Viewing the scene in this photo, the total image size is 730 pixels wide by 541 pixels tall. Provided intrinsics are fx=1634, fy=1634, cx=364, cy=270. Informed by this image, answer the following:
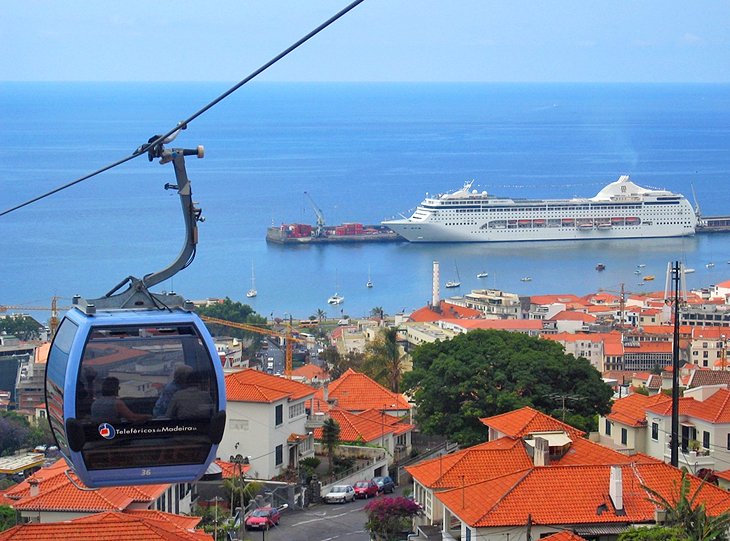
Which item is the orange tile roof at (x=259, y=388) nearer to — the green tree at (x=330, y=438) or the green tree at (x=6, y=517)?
the green tree at (x=330, y=438)

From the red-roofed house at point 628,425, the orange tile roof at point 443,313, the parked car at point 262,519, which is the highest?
the red-roofed house at point 628,425

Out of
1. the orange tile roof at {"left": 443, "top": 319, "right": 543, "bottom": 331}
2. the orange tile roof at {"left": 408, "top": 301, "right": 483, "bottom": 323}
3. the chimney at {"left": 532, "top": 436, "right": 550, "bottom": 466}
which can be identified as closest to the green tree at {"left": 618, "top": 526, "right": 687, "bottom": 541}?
the chimney at {"left": 532, "top": 436, "right": 550, "bottom": 466}

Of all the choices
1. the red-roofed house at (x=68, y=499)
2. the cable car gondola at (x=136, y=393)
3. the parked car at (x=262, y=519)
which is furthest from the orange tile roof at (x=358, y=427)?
the cable car gondola at (x=136, y=393)

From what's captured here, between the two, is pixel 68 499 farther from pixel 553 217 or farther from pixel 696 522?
pixel 553 217

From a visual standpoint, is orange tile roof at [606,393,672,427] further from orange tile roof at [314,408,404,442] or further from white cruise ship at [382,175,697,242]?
white cruise ship at [382,175,697,242]

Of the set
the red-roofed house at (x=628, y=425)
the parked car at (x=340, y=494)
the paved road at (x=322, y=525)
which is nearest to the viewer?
the paved road at (x=322, y=525)

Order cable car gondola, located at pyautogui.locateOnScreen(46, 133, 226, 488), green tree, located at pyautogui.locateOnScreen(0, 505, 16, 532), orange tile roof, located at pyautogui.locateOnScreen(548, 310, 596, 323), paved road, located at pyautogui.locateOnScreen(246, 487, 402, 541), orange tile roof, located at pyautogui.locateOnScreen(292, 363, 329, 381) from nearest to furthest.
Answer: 1. cable car gondola, located at pyautogui.locateOnScreen(46, 133, 226, 488)
2. green tree, located at pyautogui.locateOnScreen(0, 505, 16, 532)
3. paved road, located at pyautogui.locateOnScreen(246, 487, 402, 541)
4. orange tile roof, located at pyautogui.locateOnScreen(292, 363, 329, 381)
5. orange tile roof, located at pyautogui.locateOnScreen(548, 310, 596, 323)
